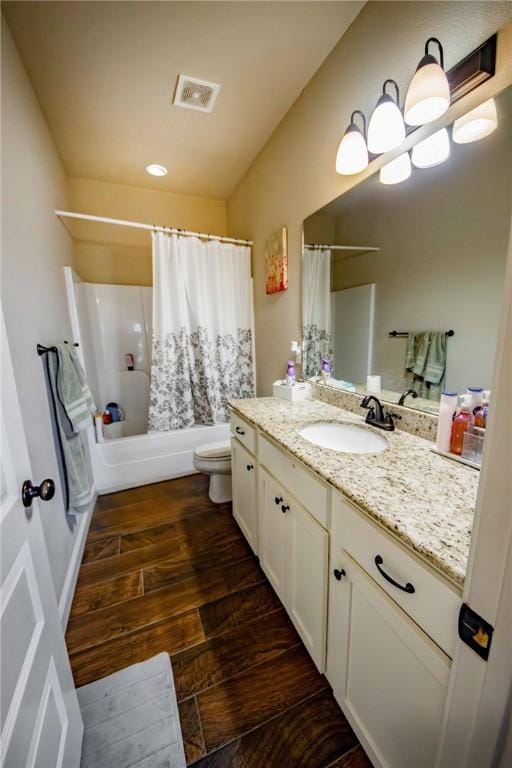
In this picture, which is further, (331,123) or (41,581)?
(331,123)

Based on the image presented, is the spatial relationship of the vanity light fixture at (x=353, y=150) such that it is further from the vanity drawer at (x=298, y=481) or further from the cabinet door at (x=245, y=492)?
the cabinet door at (x=245, y=492)

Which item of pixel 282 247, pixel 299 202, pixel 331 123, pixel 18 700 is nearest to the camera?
pixel 18 700

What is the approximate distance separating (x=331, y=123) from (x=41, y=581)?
221cm

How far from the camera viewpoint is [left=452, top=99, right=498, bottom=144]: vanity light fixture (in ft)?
2.85

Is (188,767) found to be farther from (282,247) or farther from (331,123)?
(331,123)

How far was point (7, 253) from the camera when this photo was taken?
1.12m

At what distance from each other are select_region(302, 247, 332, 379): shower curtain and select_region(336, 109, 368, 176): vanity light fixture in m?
0.42

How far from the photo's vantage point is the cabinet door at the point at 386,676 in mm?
616

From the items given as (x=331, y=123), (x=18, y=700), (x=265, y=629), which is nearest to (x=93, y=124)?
(x=331, y=123)

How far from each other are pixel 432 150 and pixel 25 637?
1.85 metres

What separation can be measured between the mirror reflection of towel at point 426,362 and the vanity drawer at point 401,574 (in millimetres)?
629

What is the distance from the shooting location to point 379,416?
4.16 ft

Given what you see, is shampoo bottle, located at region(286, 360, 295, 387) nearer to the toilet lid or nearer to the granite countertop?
the granite countertop

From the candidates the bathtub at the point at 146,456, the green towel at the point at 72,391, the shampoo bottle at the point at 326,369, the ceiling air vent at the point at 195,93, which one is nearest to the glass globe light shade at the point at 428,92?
the shampoo bottle at the point at 326,369
